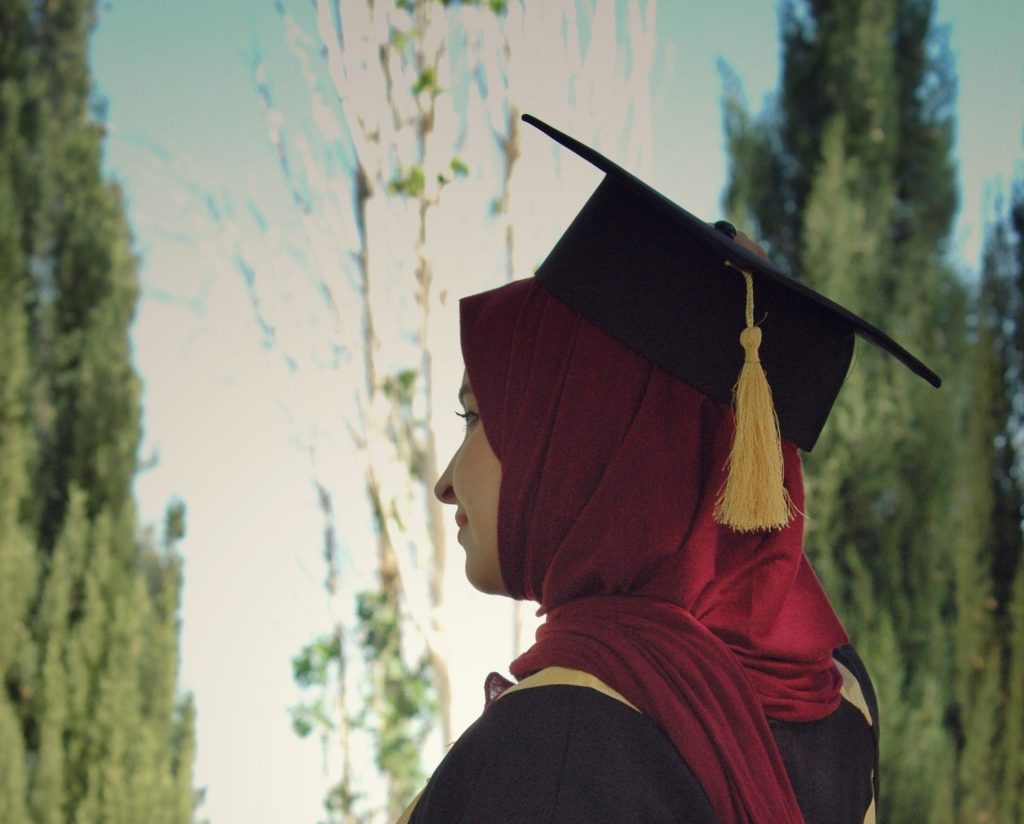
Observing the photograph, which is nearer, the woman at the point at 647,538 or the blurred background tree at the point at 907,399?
the woman at the point at 647,538

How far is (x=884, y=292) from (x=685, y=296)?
9.32ft

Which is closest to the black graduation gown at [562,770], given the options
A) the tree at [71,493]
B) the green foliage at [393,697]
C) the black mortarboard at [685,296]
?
the black mortarboard at [685,296]

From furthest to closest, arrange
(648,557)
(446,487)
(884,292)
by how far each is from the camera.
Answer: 1. (884,292)
2. (446,487)
3. (648,557)

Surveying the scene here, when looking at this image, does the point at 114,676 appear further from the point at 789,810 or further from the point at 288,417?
the point at 789,810

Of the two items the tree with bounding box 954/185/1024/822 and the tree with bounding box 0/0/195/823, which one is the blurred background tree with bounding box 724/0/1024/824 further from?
the tree with bounding box 0/0/195/823

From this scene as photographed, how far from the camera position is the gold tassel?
1.02 m

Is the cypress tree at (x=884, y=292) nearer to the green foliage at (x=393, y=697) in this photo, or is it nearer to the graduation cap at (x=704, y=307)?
the green foliage at (x=393, y=697)

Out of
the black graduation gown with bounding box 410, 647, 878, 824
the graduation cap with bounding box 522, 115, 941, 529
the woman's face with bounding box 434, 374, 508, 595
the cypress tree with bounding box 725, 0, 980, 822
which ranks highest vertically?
the cypress tree with bounding box 725, 0, 980, 822

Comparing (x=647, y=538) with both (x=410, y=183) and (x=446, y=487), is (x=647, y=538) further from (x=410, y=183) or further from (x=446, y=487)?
(x=410, y=183)

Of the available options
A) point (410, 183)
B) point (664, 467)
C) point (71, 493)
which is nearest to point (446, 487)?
point (664, 467)

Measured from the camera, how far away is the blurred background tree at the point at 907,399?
3430 mm

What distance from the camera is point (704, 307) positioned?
1139mm

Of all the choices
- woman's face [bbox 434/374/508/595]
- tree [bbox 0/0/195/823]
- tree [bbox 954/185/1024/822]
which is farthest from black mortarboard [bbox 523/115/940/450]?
tree [bbox 0/0/195/823]

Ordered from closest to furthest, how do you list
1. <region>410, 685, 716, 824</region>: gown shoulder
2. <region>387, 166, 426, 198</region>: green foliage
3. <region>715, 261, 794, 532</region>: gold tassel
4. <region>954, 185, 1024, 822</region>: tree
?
<region>410, 685, 716, 824</region>: gown shoulder < <region>715, 261, 794, 532</region>: gold tassel < <region>954, 185, 1024, 822</region>: tree < <region>387, 166, 426, 198</region>: green foliage
